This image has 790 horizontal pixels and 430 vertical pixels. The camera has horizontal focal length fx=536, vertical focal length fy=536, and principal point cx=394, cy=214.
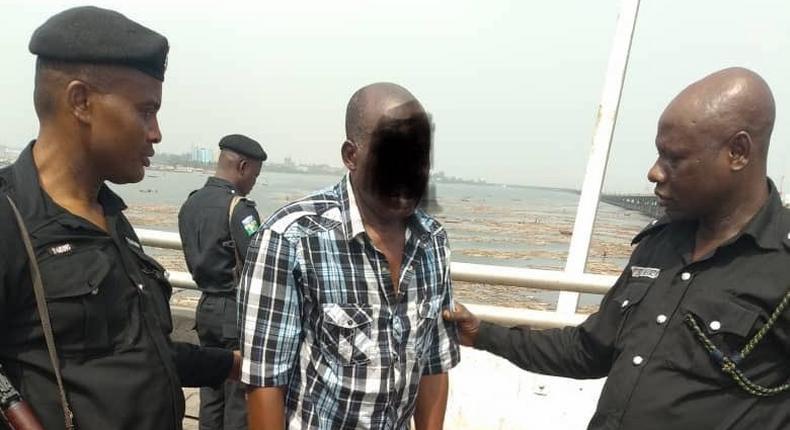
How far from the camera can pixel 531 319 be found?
305 cm

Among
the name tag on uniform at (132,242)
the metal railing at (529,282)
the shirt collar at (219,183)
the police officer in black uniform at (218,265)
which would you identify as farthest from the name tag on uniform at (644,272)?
the shirt collar at (219,183)

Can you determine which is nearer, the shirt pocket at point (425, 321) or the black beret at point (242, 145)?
the shirt pocket at point (425, 321)

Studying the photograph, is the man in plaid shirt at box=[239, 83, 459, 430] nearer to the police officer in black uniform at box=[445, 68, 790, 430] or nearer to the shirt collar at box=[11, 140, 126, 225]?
the shirt collar at box=[11, 140, 126, 225]

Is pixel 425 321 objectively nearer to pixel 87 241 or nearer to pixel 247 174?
pixel 87 241

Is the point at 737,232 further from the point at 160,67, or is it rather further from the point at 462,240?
the point at 462,240

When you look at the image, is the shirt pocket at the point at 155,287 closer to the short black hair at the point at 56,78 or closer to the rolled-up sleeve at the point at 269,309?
the rolled-up sleeve at the point at 269,309

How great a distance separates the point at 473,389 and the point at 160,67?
8.30 feet

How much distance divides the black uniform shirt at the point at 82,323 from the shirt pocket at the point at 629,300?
1381mm

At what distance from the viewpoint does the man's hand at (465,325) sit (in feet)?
6.44

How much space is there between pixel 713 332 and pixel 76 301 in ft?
5.54

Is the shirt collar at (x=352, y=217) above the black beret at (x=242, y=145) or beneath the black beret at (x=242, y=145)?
above

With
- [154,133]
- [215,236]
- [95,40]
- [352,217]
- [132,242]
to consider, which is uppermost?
[95,40]

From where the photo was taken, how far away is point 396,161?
1.47 metres

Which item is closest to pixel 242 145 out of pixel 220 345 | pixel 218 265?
pixel 218 265
